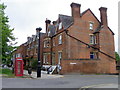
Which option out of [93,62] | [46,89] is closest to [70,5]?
[93,62]

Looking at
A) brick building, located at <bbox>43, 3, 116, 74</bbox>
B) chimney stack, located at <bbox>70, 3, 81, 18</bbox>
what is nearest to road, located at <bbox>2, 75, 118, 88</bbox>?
brick building, located at <bbox>43, 3, 116, 74</bbox>

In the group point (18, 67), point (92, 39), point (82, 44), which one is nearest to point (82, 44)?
point (82, 44)

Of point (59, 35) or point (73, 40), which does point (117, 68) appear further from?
point (59, 35)

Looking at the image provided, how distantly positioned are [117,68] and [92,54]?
242 inches

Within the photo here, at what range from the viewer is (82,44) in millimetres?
28609

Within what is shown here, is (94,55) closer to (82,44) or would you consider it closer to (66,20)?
(82,44)

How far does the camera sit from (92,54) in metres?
30.0

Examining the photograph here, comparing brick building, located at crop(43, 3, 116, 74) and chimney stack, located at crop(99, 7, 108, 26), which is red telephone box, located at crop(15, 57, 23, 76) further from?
chimney stack, located at crop(99, 7, 108, 26)

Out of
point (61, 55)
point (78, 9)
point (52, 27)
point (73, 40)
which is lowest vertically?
point (61, 55)

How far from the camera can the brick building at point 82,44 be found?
25641mm

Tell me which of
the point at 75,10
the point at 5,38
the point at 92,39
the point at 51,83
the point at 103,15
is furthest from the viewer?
the point at 103,15

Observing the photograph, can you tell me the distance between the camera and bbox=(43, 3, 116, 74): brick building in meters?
25.6

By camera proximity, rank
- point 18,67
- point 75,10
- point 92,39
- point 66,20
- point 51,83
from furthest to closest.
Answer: point 92,39 → point 66,20 → point 75,10 → point 18,67 → point 51,83

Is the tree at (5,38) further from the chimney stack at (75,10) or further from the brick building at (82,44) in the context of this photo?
the chimney stack at (75,10)
